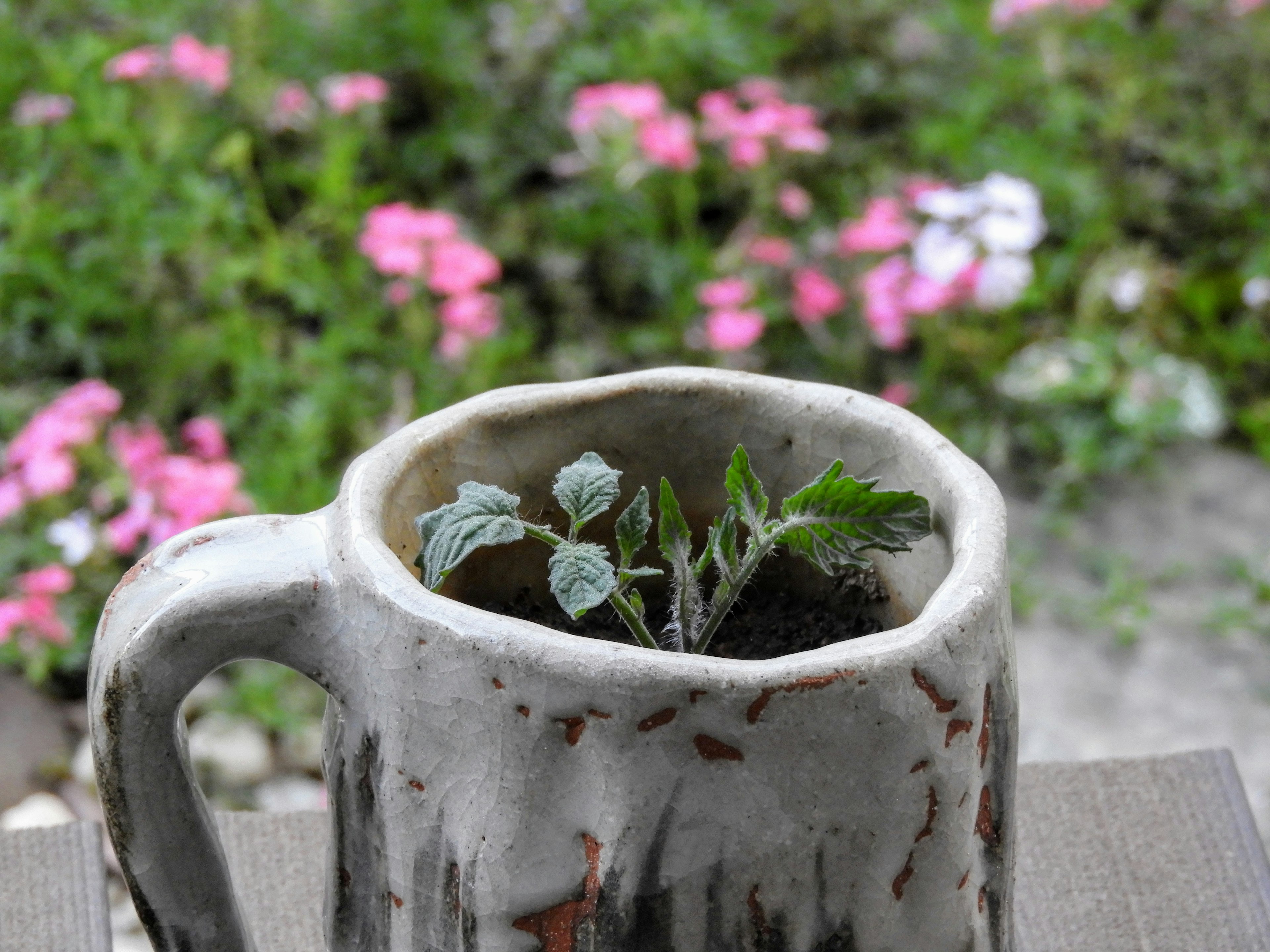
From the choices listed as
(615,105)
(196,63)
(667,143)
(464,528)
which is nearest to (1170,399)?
(667,143)

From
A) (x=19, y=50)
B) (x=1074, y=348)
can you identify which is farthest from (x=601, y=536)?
(x=19, y=50)

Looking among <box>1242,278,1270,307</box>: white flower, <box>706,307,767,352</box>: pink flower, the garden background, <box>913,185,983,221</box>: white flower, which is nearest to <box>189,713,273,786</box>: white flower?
the garden background

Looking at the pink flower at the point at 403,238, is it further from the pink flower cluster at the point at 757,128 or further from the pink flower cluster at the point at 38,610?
the pink flower cluster at the point at 38,610

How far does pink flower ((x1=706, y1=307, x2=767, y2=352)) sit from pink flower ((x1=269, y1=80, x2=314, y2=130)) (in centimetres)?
76

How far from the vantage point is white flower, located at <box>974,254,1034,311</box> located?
2.26m

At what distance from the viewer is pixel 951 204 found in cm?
224

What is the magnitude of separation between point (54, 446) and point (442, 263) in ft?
2.00

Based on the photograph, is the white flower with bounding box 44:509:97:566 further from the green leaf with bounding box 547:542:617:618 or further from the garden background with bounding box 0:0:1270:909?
the green leaf with bounding box 547:542:617:618

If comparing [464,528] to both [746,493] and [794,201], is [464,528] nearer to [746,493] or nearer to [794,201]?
[746,493]

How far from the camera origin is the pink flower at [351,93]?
2182 mm

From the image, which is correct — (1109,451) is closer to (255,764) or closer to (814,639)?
(255,764)

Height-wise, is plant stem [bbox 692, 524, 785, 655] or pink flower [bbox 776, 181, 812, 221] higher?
plant stem [bbox 692, 524, 785, 655]

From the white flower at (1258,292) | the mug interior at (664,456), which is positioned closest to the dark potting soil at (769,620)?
the mug interior at (664,456)

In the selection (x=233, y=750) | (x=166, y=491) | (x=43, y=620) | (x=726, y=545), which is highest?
(x=726, y=545)
